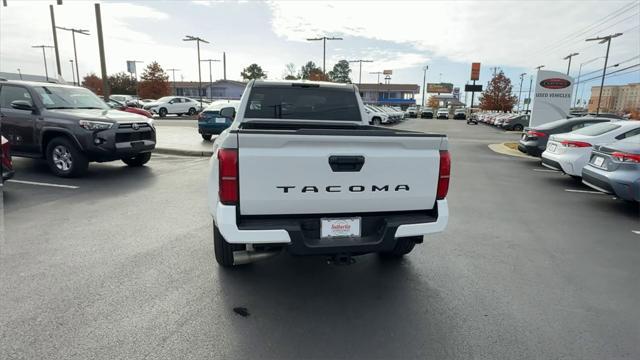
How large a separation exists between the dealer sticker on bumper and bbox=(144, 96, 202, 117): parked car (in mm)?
33732

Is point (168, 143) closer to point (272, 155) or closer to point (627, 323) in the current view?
point (272, 155)

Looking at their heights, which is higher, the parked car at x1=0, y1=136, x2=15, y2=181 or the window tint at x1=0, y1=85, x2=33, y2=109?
the window tint at x1=0, y1=85, x2=33, y2=109

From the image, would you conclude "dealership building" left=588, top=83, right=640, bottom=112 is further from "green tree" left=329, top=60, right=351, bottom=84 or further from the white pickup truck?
the white pickup truck

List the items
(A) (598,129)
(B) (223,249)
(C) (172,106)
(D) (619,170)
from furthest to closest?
1. (C) (172,106)
2. (A) (598,129)
3. (D) (619,170)
4. (B) (223,249)

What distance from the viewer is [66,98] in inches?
329

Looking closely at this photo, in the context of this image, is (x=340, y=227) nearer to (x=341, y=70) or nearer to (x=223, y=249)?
(x=223, y=249)

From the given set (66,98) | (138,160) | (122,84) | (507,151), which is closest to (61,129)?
(66,98)

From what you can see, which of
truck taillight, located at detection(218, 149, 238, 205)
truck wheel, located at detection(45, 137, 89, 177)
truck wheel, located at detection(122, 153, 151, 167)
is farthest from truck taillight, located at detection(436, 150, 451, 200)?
truck wheel, located at detection(122, 153, 151, 167)

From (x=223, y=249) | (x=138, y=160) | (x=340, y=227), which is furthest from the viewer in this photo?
(x=138, y=160)

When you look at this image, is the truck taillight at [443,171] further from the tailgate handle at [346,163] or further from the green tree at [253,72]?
the green tree at [253,72]

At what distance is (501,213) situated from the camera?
6.25 m

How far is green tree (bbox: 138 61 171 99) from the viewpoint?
2256 inches

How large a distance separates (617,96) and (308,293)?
155 metres

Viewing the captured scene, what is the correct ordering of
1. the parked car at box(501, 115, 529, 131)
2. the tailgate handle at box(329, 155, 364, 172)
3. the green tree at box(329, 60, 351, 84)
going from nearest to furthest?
the tailgate handle at box(329, 155, 364, 172)
the parked car at box(501, 115, 529, 131)
the green tree at box(329, 60, 351, 84)
